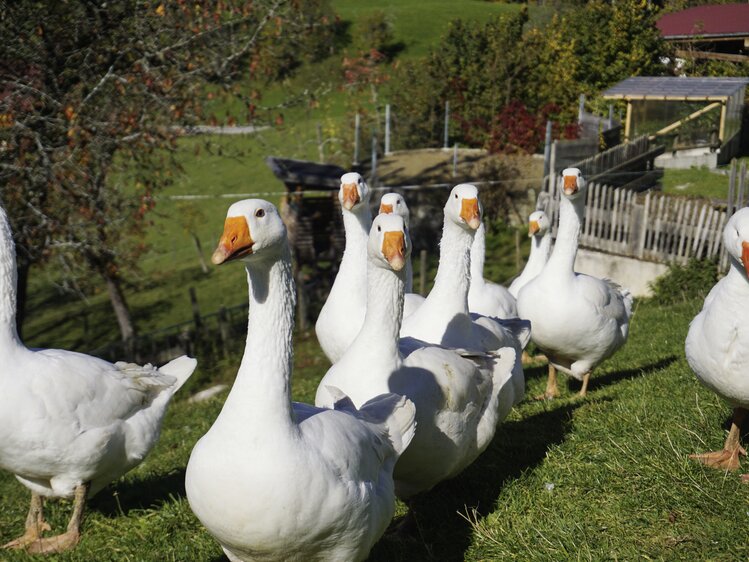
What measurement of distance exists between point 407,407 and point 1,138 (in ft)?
28.1

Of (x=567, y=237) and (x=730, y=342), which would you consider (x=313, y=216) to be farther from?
(x=730, y=342)

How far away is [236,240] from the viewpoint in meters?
3.50

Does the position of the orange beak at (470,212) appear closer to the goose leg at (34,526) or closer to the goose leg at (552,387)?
the goose leg at (552,387)

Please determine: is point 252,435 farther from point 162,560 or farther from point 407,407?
point 162,560

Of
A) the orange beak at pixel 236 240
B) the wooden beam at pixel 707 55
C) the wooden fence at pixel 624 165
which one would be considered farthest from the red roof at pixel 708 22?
the orange beak at pixel 236 240

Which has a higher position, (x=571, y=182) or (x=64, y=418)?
(x=571, y=182)

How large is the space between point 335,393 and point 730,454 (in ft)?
8.22

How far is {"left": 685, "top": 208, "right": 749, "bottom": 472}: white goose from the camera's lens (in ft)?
14.9

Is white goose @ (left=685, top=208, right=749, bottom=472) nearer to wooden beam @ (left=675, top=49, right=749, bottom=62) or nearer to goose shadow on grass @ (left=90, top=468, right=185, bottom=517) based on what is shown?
goose shadow on grass @ (left=90, top=468, right=185, bottom=517)

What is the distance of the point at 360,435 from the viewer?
13.3 ft

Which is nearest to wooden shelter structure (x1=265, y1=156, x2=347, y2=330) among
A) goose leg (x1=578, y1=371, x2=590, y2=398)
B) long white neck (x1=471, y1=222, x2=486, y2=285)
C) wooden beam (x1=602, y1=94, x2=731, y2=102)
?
long white neck (x1=471, y1=222, x2=486, y2=285)

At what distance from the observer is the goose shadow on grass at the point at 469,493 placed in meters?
4.77

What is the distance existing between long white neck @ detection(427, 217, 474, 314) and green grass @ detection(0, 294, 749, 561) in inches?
45.8

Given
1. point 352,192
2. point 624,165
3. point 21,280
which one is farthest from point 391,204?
point 624,165
